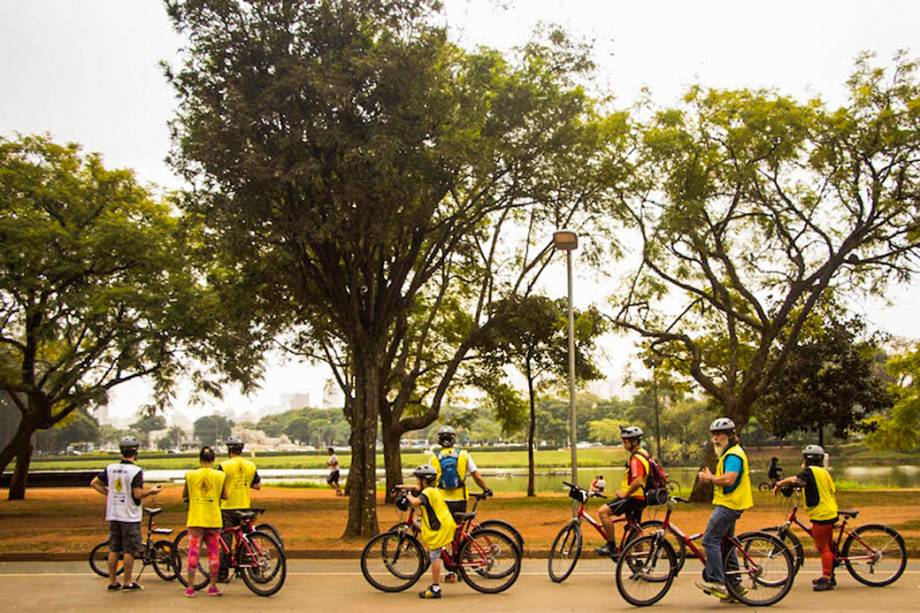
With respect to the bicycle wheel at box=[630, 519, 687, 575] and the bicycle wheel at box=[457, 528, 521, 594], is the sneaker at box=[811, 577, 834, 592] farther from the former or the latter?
the bicycle wheel at box=[457, 528, 521, 594]

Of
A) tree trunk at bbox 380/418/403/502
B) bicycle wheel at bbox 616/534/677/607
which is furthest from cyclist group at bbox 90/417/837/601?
tree trunk at bbox 380/418/403/502

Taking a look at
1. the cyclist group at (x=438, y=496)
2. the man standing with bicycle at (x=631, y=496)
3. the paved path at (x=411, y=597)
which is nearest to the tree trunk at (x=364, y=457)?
the paved path at (x=411, y=597)

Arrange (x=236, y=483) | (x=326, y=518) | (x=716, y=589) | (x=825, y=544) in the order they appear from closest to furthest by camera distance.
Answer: (x=716, y=589), (x=825, y=544), (x=236, y=483), (x=326, y=518)

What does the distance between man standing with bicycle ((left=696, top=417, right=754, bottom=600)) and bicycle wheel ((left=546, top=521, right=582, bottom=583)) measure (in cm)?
206

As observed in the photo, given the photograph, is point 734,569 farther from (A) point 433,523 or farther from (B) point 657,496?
(A) point 433,523

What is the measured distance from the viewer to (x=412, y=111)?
56.2 ft

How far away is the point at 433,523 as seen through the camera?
35.1ft

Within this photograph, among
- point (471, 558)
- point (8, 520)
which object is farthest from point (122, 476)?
point (8, 520)

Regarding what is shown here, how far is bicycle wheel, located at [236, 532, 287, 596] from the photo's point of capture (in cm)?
1085

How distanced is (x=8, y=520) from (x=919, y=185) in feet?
86.2

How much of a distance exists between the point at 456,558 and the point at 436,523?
0.56 m

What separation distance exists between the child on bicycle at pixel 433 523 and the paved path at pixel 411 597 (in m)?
0.35

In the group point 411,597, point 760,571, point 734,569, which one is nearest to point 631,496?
point 734,569

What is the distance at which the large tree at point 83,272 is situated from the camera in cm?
2523
